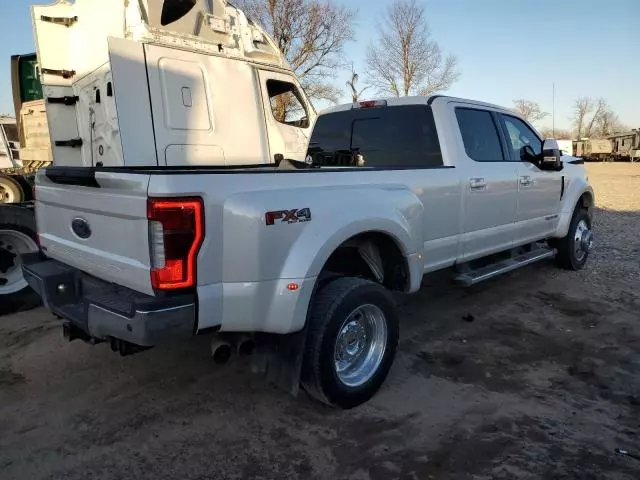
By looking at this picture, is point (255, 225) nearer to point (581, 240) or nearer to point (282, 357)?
point (282, 357)

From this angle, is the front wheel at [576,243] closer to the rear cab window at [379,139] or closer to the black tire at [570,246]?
the black tire at [570,246]

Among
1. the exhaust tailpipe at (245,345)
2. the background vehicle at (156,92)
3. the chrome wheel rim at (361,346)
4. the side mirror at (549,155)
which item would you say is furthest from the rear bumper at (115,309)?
the side mirror at (549,155)

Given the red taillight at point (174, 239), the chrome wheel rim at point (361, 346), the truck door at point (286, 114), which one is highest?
the truck door at point (286, 114)

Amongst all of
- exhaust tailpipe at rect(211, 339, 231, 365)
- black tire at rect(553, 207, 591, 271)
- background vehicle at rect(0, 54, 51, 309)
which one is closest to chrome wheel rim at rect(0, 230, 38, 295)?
background vehicle at rect(0, 54, 51, 309)

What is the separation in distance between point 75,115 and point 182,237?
550 centimetres

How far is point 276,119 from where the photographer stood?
664 centimetres

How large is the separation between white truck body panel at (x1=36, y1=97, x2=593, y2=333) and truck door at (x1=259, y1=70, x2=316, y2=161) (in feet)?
9.81

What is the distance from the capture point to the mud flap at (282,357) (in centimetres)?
285

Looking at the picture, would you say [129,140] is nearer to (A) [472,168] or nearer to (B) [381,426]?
(A) [472,168]

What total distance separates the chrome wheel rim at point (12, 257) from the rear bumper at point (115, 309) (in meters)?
2.41

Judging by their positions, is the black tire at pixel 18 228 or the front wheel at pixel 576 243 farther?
the front wheel at pixel 576 243

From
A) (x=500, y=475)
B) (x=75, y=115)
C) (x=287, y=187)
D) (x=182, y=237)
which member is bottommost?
(x=500, y=475)

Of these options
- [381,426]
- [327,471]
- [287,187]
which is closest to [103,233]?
[287,187]

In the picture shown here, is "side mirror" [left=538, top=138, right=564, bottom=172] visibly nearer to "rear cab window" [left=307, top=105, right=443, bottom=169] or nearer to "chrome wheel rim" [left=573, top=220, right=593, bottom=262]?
"chrome wheel rim" [left=573, top=220, right=593, bottom=262]
